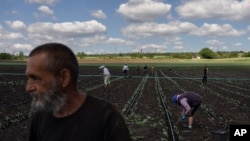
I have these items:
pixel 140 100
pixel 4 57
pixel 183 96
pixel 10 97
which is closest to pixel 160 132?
pixel 183 96

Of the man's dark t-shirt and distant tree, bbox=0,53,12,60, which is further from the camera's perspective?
distant tree, bbox=0,53,12,60

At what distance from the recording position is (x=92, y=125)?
2.38 meters

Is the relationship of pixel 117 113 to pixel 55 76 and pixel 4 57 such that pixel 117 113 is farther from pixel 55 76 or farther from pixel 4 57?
pixel 4 57

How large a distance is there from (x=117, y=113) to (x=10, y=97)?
1824 centimetres

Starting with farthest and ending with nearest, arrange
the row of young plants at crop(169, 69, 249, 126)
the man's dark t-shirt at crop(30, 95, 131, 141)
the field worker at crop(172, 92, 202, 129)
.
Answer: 1. the row of young plants at crop(169, 69, 249, 126)
2. the field worker at crop(172, 92, 202, 129)
3. the man's dark t-shirt at crop(30, 95, 131, 141)

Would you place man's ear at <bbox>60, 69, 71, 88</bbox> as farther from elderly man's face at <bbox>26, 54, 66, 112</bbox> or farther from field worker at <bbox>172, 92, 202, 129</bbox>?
field worker at <bbox>172, 92, 202, 129</bbox>

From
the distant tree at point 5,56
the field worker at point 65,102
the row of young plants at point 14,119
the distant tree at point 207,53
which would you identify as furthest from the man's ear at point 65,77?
the distant tree at point 207,53

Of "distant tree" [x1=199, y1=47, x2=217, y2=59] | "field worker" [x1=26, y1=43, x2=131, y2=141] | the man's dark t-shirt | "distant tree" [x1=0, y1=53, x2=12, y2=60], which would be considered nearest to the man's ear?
"field worker" [x1=26, y1=43, x2=131, y2=141]

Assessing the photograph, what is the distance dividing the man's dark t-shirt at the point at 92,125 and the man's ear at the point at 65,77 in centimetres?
17

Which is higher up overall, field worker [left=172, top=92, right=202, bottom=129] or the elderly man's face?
the elderly man's face

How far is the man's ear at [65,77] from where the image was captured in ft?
7.99

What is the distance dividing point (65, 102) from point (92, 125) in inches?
9.2

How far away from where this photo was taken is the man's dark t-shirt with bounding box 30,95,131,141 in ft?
7.73

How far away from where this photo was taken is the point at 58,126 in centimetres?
247
